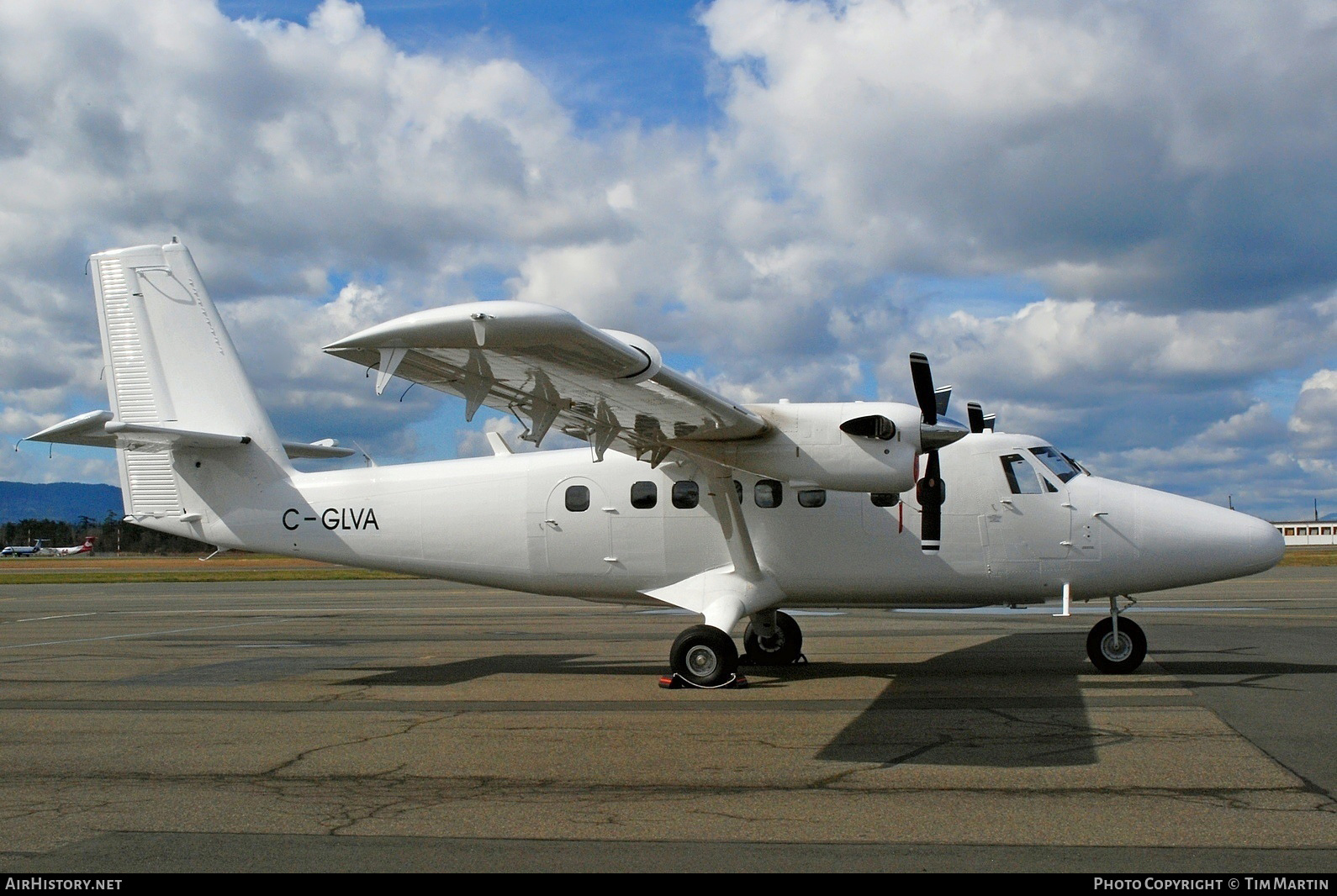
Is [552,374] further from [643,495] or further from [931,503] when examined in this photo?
[931,503]

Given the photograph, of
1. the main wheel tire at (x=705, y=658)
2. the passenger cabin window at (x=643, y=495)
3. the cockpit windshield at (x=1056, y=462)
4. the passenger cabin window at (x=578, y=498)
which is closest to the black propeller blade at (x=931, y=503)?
the cockpit windshield at (x=1056, y=462)

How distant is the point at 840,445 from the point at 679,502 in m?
2.88

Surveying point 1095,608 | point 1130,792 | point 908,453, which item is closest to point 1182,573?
point 908,453

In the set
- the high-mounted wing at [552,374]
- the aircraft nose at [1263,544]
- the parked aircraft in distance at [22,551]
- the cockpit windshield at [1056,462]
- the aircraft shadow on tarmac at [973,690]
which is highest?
the high-mounted wing at [552,374]

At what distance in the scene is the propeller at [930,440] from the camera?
37.0 ft

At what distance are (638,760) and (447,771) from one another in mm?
1460

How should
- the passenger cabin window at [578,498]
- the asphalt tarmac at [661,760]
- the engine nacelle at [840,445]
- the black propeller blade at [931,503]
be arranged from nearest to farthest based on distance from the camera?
the asphalt tarmac at [661,760] → the engine nacelle at [840,445] → the black propeller blade at [931,503] → the passenger cabin window at [578,498]

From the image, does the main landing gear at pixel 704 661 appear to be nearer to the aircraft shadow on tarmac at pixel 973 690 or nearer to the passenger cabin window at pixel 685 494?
the aircraft shadow on tarmac at pixel 973 690

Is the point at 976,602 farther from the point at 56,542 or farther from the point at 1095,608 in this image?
the point at 56,542

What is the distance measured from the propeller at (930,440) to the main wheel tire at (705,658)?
2542 millimetres

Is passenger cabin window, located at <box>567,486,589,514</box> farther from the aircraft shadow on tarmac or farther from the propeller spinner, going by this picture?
the propeller spinner

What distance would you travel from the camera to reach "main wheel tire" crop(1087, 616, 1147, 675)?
41.4 feet

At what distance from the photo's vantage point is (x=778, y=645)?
46.0 feet

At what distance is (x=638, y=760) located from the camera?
8055 mm
